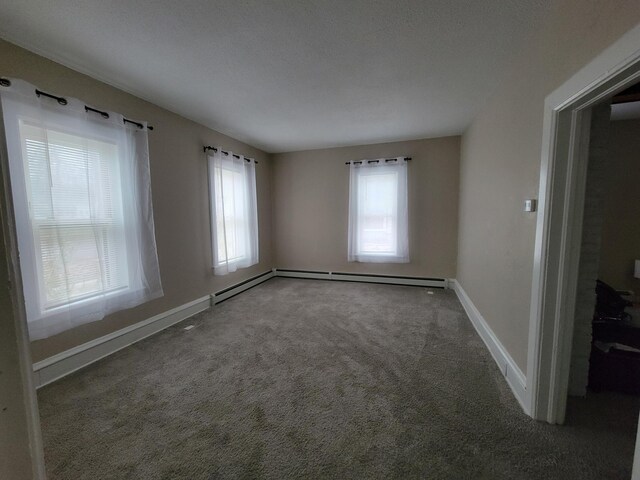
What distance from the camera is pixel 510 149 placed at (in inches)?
82.2

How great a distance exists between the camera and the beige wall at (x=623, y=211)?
297cm

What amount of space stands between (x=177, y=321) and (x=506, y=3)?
385cm

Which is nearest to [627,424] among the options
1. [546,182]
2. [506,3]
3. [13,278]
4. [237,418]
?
[546,182]

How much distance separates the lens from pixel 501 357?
2.10 m

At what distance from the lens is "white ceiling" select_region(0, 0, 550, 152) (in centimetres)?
158

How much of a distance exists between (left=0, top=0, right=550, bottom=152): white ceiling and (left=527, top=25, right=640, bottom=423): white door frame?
0.68 m

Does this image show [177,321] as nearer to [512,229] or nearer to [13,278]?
[13,278]

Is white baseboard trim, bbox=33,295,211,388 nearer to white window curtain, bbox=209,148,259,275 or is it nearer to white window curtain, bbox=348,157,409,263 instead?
white window curtain, bbox=209,148,259,275

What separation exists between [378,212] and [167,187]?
3.04 m

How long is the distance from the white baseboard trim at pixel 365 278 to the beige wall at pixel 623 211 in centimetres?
185

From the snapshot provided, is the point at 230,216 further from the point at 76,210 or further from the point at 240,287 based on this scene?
the point at 76,210

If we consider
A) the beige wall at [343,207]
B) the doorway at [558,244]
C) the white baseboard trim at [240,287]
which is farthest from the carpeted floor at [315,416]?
the beige wall at [343,207]

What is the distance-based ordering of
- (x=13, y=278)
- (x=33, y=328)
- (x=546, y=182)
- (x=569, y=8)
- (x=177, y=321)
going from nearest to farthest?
(x=13, y=278) → (x=569, y=8) → (x=546, y=182) → (x=33, y=328) → (x=177, y=321)

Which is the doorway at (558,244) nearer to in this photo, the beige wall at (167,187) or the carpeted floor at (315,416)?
the carpeted floor at (315,416)
